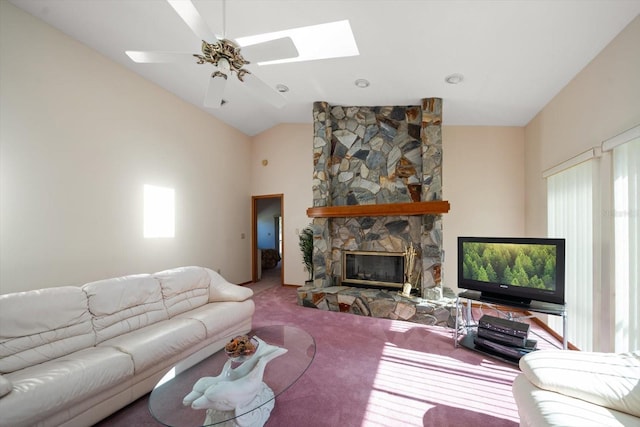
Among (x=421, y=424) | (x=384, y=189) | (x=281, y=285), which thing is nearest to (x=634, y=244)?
(x=421, y=424)

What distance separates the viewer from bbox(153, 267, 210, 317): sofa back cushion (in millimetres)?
2736

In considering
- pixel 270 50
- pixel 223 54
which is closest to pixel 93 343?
pixel 223 54

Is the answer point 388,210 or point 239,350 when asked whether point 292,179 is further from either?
point 239,350

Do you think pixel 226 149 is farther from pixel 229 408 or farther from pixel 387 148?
pixel 229 408

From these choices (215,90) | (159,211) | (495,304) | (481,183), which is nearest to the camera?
(215,90)

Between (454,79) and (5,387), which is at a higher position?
(454,79)

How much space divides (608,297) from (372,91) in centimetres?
331

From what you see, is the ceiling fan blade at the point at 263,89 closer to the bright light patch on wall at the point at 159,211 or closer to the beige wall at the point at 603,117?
the bright light patch on wall at the point at 159,211

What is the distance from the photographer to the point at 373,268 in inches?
173

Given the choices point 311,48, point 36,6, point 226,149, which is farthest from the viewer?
point 226,149

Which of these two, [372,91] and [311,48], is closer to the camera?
[311,48]

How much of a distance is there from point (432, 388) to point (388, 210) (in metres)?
2.29

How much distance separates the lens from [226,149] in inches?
210

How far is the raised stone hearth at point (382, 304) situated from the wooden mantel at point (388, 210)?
1.19 m
